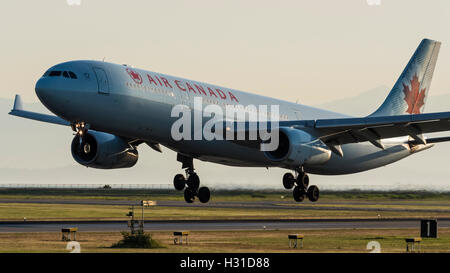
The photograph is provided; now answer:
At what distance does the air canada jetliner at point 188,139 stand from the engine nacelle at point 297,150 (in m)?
0.06

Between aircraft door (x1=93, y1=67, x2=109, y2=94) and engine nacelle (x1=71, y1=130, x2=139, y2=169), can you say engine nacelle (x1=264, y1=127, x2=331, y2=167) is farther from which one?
aircraft door (x1=93, y1=67, x2=109, y2=94)

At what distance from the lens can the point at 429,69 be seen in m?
69.4

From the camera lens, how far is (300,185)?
5325 centimetres

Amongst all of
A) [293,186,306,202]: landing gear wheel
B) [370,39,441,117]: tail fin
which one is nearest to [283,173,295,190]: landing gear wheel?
[293,186,306,202]: landing gear wheel

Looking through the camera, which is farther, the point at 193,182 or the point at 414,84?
the point at 414,84

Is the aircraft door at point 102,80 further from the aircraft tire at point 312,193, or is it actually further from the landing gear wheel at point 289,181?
the aircraft tire at point 312,193

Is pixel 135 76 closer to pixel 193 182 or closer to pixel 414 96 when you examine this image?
pixel 193 182

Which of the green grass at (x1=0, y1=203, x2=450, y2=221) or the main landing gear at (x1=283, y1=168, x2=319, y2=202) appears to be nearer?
the main landing gear at (x1=283, y1=168, x2=319, y2=202)

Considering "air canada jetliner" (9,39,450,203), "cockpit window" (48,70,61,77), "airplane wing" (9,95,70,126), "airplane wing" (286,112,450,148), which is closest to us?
"cockpit window" (48,70,61,77)

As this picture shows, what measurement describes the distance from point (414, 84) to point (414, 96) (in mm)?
982

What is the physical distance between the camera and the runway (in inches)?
2557

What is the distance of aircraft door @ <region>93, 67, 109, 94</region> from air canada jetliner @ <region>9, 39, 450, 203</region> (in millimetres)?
57

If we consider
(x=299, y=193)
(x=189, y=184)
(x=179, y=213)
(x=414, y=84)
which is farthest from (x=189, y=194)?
(x=179, y=213)

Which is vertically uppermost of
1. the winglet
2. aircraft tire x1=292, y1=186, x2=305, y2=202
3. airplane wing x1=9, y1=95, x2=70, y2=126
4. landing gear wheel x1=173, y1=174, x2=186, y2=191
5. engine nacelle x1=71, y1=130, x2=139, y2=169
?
the winglet
